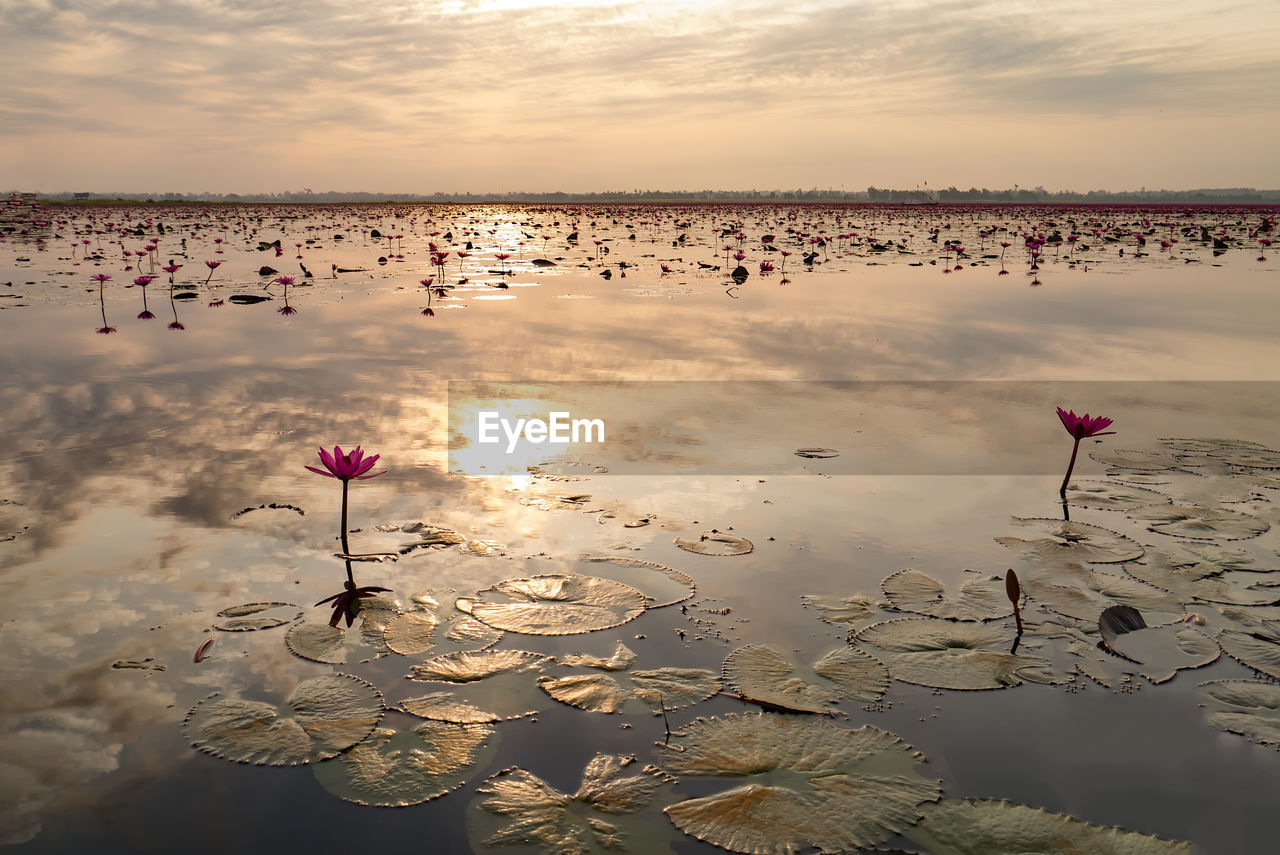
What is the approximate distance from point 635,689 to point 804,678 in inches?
26.4

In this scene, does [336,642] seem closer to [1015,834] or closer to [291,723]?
[291,723]

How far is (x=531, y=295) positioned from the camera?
50.3 ft

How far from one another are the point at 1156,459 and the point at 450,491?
16.4 feet

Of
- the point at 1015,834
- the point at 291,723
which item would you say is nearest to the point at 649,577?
the point at 291,723

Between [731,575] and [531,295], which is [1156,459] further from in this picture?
[531,295]

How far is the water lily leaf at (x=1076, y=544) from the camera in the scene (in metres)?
4.27

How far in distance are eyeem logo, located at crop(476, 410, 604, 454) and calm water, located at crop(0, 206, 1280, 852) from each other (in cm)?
27

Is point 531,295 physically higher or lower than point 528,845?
higher

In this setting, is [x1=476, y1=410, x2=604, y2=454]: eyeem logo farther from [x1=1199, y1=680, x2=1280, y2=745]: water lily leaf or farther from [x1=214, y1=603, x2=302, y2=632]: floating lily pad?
[x1=1199, y1=680, x2=1280, y2=745]: water lily leaf

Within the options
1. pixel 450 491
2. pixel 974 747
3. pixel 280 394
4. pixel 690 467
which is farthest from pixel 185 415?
pixel 974 747

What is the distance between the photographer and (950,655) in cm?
337

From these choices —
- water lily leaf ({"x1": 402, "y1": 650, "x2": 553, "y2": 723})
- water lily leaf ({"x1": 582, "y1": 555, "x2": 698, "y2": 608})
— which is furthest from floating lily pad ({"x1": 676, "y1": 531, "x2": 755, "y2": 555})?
water lily leaf ({"x1": 402, "y1": 650, "x2": 553, "y2": 723})

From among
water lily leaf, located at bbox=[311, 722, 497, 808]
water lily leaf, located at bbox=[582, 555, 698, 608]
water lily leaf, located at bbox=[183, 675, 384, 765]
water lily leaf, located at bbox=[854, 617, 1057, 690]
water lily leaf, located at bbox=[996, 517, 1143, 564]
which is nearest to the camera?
water lily leaf, located at bbox=[311, 722, 497, 808]

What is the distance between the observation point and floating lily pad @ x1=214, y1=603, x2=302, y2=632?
3.47 metres
